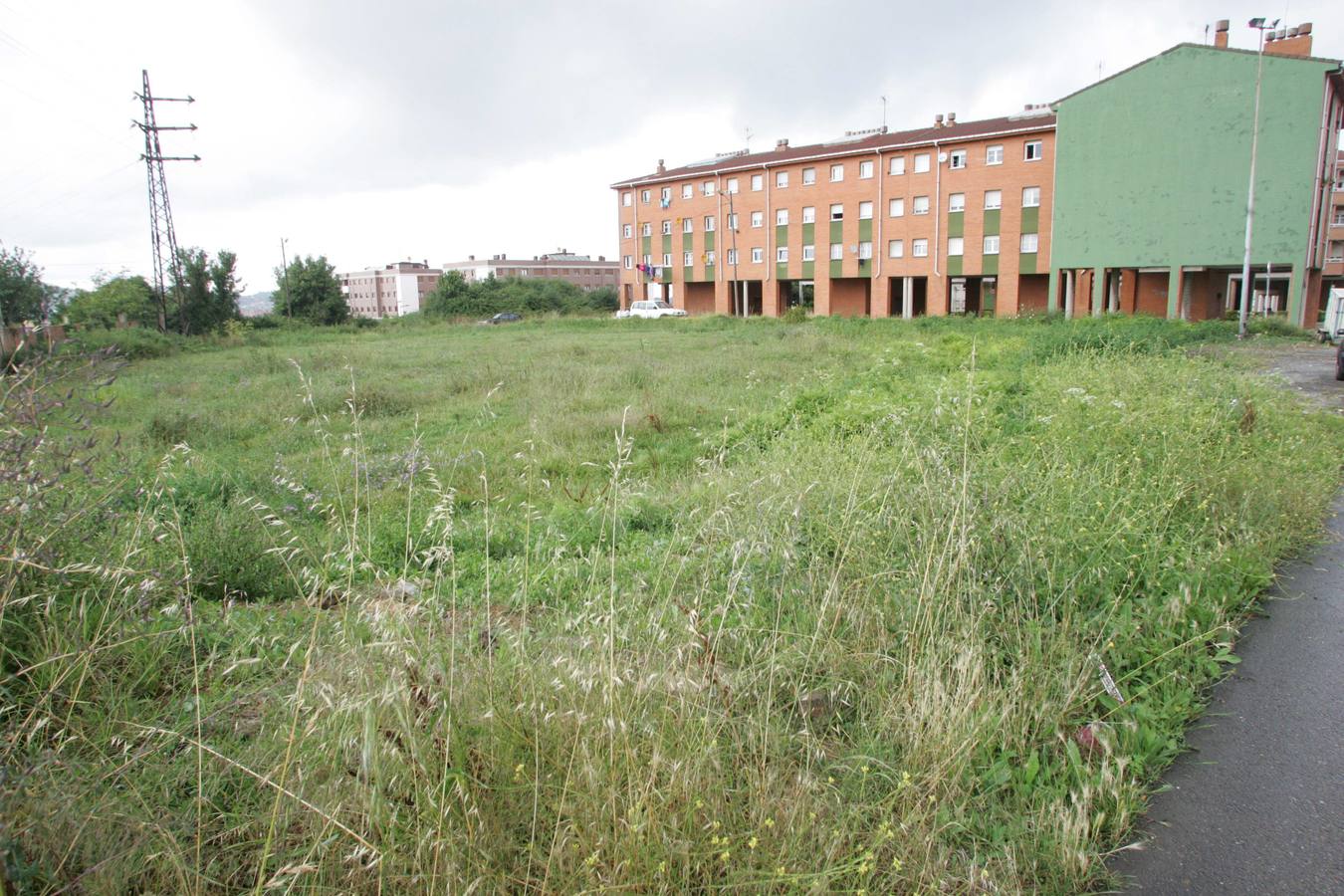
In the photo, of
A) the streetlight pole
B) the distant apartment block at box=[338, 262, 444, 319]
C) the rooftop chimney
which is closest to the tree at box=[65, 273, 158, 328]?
the streetlight pole

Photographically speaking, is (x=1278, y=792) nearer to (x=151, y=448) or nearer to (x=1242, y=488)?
(x=1242, y=488)

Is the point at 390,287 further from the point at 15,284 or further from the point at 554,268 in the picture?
the point at 15,284

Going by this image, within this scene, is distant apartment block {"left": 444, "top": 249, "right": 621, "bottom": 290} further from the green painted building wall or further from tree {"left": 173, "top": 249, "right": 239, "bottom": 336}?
the green painted building wall

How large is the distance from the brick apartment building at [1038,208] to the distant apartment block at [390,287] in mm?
79769

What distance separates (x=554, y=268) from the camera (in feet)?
469

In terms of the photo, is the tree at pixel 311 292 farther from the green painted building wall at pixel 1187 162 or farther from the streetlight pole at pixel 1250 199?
the streetlight pole at pixel 1250 199

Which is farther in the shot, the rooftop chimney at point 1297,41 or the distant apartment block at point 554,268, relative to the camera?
the distant apartment block at point 554,268

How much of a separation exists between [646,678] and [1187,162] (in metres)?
39.4

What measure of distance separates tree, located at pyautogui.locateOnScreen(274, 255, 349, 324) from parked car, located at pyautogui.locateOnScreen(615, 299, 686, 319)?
28434 mm

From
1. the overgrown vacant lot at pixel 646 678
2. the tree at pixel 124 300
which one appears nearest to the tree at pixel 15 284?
the tree at pixel 124 300

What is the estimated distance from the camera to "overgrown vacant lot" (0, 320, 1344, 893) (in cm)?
237

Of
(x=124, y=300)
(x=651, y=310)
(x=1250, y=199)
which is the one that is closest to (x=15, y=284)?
(x=124, y=300)

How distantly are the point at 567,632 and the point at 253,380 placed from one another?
15833 mm

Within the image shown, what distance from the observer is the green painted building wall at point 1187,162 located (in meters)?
31.2
